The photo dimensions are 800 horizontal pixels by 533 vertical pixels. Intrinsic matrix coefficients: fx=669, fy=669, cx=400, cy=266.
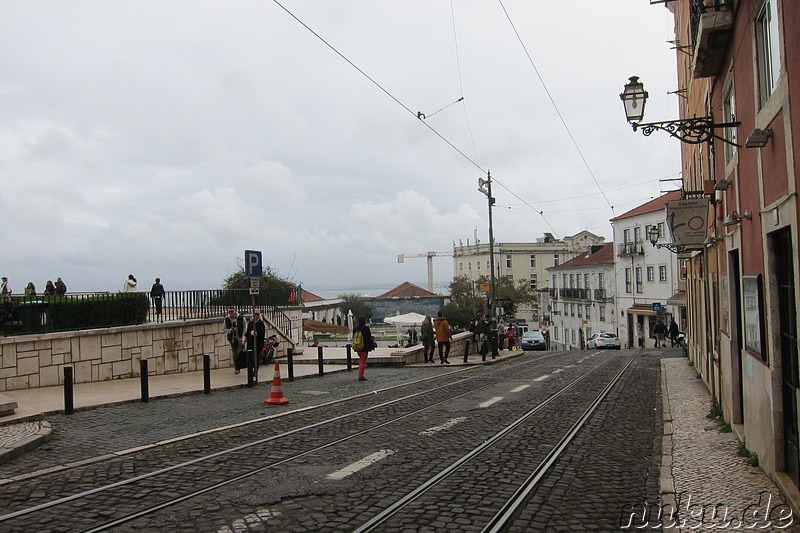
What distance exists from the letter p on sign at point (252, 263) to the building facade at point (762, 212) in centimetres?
971

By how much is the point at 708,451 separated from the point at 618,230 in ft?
173

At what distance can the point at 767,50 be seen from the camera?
668 cm

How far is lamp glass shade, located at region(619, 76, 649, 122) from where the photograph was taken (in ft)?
32.8

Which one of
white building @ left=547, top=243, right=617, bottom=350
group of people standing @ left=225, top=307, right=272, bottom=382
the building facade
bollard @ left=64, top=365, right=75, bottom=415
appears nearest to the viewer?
the building facade

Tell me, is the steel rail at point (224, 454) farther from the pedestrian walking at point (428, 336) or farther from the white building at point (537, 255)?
the white building at point (537, 255)

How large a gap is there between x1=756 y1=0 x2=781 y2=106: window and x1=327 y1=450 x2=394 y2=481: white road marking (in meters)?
5.61

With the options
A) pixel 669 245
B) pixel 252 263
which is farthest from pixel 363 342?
pixel 669 245

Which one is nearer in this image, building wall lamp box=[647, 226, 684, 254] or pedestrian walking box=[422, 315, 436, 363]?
building wall lamp box=[647, 226, 684, 254]

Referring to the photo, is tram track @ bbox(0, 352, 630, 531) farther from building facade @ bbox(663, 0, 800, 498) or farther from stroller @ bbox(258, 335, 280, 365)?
stroller @ bbox(258, 335, 280, 365)

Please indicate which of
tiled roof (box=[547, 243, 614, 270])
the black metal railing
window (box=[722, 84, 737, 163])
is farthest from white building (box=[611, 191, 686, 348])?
window (box=[722, 84, 737, 163])

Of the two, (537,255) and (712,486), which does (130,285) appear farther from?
(537,255)

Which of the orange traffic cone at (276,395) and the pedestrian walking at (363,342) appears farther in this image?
the pedestrian walking at (363,342)

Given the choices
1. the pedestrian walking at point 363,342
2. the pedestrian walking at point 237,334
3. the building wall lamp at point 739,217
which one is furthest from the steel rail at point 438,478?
the pedestrian walking at point 237,334

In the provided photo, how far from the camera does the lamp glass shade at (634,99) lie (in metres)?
9.99
